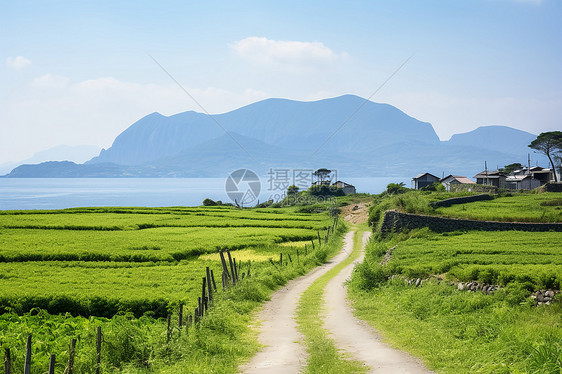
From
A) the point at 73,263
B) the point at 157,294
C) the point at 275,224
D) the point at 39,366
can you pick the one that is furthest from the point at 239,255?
the point at 39,366

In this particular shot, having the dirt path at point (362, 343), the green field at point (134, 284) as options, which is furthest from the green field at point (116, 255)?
the dirt path at point (362, 343)

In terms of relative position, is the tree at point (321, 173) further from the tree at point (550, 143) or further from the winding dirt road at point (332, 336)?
the winding dirt road at point (332, 336)

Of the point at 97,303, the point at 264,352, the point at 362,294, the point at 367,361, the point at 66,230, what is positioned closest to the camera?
the point at 367,361

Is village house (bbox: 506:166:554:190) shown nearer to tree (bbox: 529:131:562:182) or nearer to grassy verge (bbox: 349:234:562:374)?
tree (bbox: 529:131:562:182)

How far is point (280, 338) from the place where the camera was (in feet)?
59.1

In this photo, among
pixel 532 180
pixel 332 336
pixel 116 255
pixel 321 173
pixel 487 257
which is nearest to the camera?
pixel 332 336

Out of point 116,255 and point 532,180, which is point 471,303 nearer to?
point 116,255

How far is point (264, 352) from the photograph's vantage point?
16188 mm

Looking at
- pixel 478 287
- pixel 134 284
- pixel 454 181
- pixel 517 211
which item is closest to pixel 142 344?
pixel 134 284

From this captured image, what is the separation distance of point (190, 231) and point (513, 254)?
3531cm

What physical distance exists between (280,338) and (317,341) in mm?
1778

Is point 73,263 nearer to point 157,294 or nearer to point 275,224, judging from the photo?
point 157,294

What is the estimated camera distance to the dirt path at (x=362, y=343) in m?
14.1

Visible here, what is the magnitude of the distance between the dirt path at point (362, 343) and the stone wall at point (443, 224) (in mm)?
20741
